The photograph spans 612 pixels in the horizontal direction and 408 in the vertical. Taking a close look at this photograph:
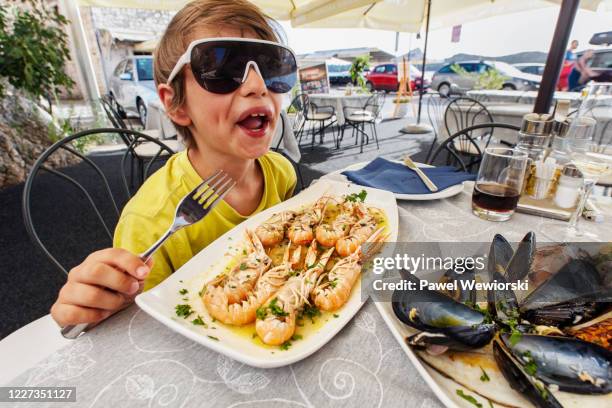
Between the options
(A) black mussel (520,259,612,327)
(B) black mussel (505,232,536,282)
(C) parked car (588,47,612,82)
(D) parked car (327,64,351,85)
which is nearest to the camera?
(A) black mussel (520,259,612,327)

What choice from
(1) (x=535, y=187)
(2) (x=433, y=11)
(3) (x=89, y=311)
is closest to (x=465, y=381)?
(3) (x=89, y=311)

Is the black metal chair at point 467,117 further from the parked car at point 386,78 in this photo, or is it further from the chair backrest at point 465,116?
the parked car at point 386,78

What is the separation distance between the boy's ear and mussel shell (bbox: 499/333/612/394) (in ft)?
4.08

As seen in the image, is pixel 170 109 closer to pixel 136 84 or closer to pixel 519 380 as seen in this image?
pixel 519 380

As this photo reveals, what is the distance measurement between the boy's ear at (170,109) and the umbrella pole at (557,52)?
2184 mm

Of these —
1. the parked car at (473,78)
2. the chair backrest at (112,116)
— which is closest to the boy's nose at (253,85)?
the chair backrest at (112,116)

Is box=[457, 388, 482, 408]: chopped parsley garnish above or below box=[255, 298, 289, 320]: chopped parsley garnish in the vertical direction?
below

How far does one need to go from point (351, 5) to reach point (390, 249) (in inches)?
133

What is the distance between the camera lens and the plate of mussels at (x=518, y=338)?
452 millimetres

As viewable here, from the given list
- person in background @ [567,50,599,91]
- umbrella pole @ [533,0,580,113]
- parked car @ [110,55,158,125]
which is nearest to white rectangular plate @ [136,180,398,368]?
umbrella pole @ [533,0,580,113]

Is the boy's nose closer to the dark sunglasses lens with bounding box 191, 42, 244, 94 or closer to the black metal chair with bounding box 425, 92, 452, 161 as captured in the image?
the dark sunglasses lens with bounding box 191, 42, 244, 94

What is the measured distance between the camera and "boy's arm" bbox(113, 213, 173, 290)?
96cm

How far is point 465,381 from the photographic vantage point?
0.48 m

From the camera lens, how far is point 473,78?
1202cm
